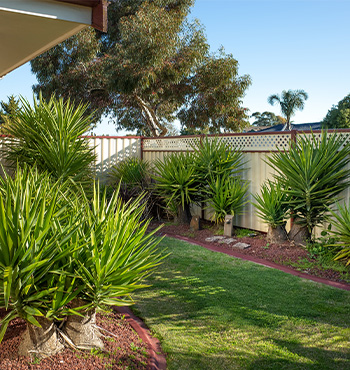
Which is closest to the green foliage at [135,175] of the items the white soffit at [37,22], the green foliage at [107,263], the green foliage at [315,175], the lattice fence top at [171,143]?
the lattice fence top at [171,143]

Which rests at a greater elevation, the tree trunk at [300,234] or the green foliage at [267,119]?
the green foliage at [267,119]

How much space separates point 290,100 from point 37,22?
37196mm

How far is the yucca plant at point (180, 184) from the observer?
328 inches

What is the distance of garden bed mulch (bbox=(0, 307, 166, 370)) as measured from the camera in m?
2.86

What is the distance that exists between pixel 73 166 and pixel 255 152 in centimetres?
348

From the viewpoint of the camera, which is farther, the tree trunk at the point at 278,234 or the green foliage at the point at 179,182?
the green foliage at the point at 179,182

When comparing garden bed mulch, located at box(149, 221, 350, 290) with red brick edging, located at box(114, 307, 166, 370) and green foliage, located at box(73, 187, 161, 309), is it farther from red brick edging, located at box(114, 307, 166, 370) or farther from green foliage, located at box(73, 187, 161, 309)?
green foliage, located at box(73, 187, 161, 309)

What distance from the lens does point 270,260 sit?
6266mm

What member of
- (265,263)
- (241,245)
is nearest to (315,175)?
(265,263)

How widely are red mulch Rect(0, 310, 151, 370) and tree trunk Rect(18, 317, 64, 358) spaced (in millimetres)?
46

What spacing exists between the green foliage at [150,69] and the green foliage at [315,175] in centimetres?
1214

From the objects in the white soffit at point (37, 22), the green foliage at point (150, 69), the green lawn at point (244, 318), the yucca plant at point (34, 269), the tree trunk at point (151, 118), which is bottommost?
the green lawn at point (244, 318)

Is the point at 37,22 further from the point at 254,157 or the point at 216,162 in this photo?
the point at 254,157

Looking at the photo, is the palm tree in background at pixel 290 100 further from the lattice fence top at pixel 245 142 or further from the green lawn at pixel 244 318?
the green lawn at pixel 244 318
